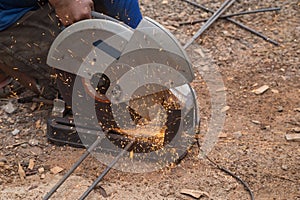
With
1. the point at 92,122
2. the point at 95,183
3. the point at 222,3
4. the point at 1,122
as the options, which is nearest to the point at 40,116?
the point at 1,122

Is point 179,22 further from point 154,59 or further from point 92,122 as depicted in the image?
point 154,59

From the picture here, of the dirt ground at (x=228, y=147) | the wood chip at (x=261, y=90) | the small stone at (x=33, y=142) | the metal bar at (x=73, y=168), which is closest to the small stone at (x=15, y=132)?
the dirt ground at (x=228, y=147)

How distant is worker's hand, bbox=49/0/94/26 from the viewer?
2709 mm

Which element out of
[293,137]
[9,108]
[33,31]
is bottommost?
[293,137]

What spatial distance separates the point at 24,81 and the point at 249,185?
1.67m

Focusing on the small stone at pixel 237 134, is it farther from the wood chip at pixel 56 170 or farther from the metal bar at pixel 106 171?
the wood chip at pixel 56 170

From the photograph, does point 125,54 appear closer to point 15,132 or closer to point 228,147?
point 228,147

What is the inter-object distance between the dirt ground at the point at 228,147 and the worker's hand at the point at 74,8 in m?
0.93

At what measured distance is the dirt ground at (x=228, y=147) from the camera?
9.71ft

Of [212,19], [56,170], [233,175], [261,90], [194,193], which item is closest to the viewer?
[194,193]

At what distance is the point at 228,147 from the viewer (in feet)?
10.7

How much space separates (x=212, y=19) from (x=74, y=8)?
2136 millimetres

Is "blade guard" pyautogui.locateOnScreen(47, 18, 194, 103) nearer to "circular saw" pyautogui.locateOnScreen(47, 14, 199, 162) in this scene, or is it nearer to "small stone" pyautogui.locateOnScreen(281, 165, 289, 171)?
"circular saw" pyautogui.locateOnScreen(47, 14, 199, 162)

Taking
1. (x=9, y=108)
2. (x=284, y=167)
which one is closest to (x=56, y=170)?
(x=9, y=108)
